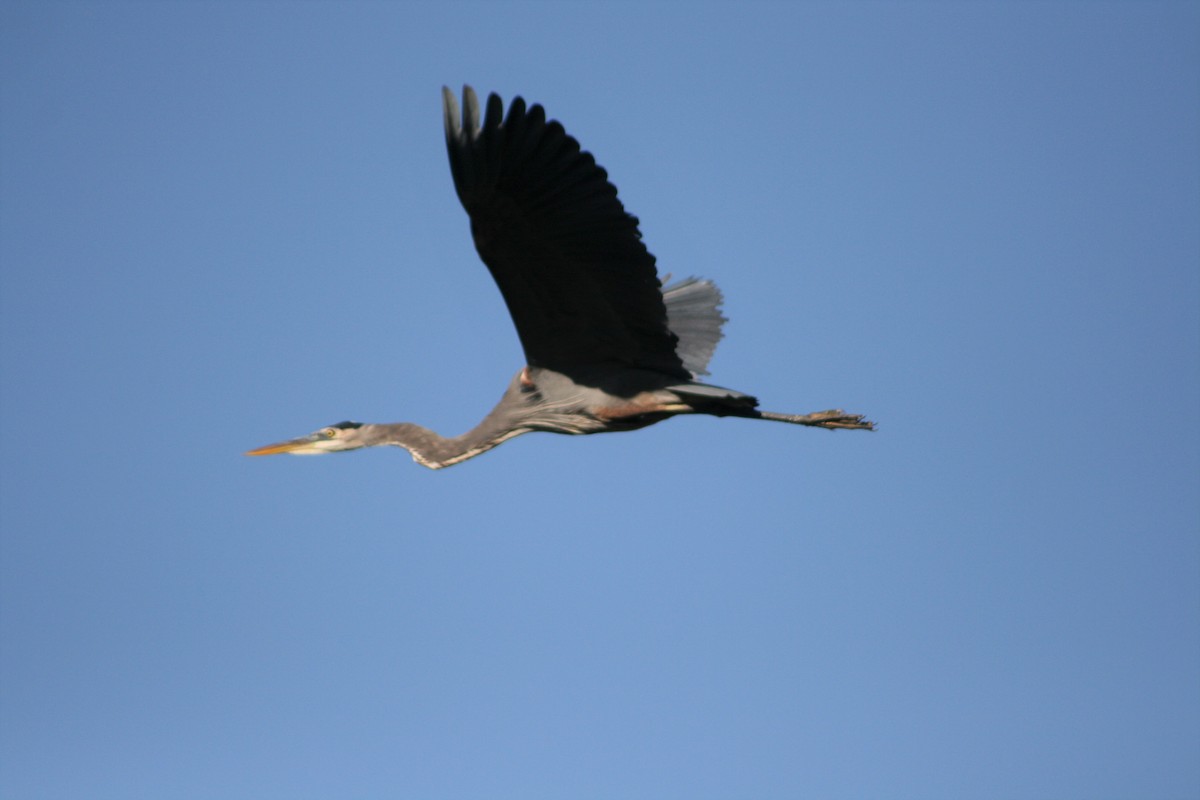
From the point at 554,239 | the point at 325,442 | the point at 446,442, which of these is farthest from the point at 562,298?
the point at 325,442

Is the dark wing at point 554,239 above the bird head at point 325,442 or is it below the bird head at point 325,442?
above

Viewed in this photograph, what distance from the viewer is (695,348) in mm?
8266

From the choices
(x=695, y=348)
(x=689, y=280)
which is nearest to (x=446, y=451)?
(x=695, y=348)

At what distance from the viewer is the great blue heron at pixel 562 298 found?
20.1 feet

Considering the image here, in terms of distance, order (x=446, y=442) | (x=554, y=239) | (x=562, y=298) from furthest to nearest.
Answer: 1. (x=446, y=442)
2. (x=562, y=298)
3. (x=554, y=239)

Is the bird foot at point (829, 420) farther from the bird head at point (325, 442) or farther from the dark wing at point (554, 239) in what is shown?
the bird head at point (325, 442)

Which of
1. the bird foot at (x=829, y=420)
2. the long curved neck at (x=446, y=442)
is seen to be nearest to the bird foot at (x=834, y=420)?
the bird foot at (x=829, y=420)

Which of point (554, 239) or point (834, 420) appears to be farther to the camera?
point (834, 420)

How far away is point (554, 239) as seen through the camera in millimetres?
6383

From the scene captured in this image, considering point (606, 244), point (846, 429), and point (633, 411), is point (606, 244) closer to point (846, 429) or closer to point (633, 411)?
point (633, 411)

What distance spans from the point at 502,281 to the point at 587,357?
754 millimetres

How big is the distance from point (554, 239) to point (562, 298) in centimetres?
45

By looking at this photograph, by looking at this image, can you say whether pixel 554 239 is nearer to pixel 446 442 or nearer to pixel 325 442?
pixel 446 442

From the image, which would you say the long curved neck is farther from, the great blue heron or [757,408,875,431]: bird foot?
[757,408,875,431]: bird foot
